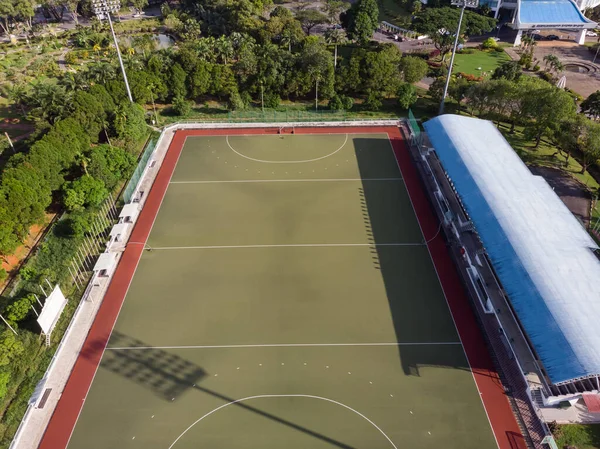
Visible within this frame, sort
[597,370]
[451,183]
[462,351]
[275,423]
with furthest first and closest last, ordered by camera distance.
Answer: [451,183], [462,351], [275,423], [597,370]

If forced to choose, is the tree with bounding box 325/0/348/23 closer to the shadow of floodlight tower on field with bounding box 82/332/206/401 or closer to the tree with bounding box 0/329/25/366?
the shadow of floodlight tower on field with bounding box 82/332/206/401

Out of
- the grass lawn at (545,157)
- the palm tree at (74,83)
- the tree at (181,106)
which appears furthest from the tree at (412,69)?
the palm tree at (74,83)

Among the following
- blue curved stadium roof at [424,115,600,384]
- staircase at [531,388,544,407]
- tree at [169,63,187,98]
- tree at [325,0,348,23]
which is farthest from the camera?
tree at [325,0,348,23]

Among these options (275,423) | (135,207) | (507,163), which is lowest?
(275,423)

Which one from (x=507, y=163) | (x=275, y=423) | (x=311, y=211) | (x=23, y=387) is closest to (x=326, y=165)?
(x=311, y=211)

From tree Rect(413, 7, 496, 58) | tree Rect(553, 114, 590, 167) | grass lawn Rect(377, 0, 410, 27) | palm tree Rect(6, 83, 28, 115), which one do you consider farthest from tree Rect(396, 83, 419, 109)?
palm tree Rect(6, 83, 28, 115)

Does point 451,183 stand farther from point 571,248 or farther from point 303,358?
point 303,358

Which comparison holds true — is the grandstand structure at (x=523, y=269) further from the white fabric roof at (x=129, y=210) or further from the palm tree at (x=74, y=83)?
the palm tree at (x=74, y=83)
